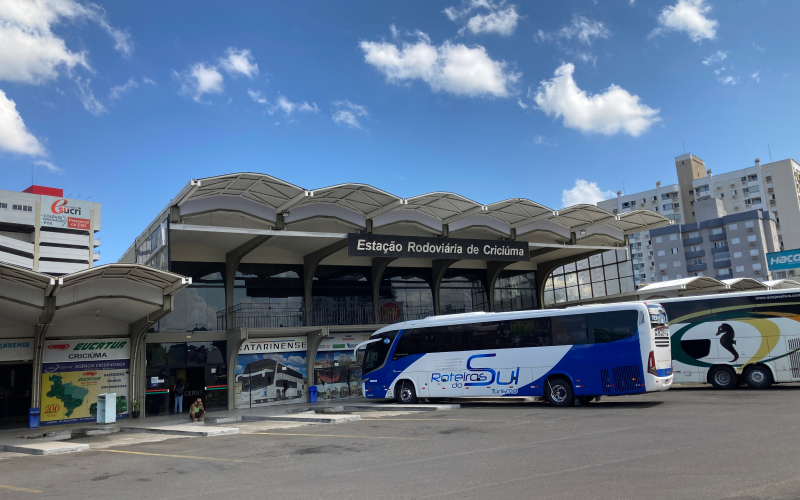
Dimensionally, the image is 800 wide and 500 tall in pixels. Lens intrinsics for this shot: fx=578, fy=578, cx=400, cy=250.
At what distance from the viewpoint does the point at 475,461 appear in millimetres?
8688

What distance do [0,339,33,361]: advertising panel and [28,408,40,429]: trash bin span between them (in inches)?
72.3

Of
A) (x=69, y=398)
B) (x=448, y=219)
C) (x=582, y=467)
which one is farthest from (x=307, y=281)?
(x=582, y=467)

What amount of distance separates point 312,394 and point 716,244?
255 ft

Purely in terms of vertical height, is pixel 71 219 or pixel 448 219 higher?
pixel 71 219

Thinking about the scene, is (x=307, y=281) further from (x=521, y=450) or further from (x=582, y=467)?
(x=582, y=467)

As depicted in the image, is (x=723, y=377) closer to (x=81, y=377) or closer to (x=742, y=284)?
(x=742, y=284)

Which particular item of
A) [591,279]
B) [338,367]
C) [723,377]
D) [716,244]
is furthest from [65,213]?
[716,244]

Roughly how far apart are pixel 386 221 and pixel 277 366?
25.0 feet

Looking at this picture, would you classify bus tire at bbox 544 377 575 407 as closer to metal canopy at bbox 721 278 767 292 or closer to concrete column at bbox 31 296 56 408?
concrete column at bbox 31 296 56 408

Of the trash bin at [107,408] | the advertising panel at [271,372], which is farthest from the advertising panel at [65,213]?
the trash bin at [107,408]

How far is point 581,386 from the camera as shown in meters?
16.5

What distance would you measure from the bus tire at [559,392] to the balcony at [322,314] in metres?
11.2

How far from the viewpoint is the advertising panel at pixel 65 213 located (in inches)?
3595

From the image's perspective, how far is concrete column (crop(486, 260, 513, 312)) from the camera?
1195 inches
